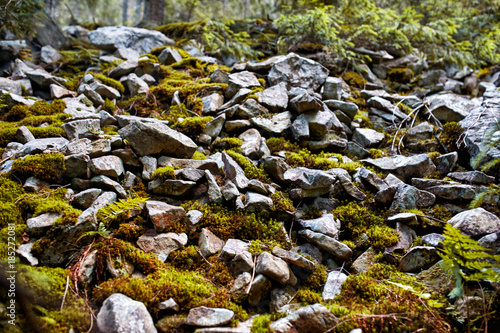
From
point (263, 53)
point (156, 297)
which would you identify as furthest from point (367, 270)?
point (263, 53)

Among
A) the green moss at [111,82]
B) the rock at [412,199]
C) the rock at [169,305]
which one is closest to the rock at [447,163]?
the rock at [412,199]

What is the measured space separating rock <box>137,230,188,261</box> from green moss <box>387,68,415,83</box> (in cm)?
908

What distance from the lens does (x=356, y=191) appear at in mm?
5008

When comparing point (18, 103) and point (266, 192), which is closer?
point (266, 192)

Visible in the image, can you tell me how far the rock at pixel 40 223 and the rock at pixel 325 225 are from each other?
348cm

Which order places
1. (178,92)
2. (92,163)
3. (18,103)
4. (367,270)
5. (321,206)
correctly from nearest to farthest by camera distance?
(367,270), (92,163), (321,206), (18,103), (178,92)

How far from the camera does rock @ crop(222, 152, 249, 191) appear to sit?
16.0 ft

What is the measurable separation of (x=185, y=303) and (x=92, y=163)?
2.74 meters

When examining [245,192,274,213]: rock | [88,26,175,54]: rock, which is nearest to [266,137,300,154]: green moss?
[245,192,274,213]: rock

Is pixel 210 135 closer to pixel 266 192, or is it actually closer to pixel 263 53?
pixel 266 192

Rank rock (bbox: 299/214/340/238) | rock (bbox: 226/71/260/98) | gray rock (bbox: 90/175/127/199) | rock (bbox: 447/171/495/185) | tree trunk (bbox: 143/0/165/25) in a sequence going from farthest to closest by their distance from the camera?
tree trunk (bbox: 143/0/165/25) < rock (bbox: 226/71/260/98) < rock (bbox: 447/171/495/185) < gray rock (bbox: 90/175/127/199) < rock (bbox: 299/214/340/238)

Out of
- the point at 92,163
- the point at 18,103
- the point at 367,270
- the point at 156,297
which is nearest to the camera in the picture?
the point at 156,297

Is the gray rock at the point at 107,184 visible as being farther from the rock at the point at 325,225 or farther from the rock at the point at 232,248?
the rock at the point at 325,225

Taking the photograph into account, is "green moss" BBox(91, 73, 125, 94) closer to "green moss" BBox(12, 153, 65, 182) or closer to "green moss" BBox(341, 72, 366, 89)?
"green moss" BBox(12, 153, 65, 182)
